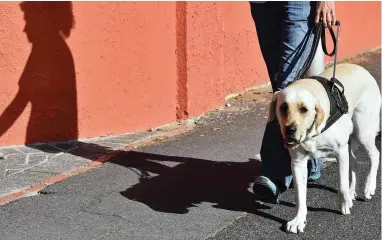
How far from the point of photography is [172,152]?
6496 mm

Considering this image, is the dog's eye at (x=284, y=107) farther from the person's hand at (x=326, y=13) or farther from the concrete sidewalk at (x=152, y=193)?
the person's hand at (x=326, y=13)

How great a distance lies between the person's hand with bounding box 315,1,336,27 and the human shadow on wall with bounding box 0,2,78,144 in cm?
237

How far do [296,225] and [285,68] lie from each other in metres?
1.17

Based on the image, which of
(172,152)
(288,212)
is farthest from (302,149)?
(172,152)

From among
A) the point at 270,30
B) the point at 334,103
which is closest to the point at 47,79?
the point at 270,30

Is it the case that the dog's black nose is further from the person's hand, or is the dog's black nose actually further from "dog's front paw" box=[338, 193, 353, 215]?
the person's hand

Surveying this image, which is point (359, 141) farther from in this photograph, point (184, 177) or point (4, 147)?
point (4, 147)

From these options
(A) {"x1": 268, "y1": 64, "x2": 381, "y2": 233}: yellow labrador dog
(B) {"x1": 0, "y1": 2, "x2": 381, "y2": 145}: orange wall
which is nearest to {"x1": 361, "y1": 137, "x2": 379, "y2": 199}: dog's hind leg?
(A) {"x1": 268, "y1": 64, "x2": 381, "y2": 233}: yellow labrador dog

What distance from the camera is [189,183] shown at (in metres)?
5.63

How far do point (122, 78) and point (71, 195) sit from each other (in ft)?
6.08

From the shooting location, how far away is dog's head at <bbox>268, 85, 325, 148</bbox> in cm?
436

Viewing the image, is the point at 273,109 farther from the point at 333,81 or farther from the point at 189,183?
the point at 189,183

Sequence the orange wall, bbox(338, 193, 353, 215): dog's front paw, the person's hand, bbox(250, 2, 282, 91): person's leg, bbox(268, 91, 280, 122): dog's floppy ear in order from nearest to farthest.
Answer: bbox(268, 91, 280, 122): dog's floppy ear
bbox(338, 193, 353, 215): dog's front paw
the person's hand
bbox(250, 2, 282, 91): person's leg
the orange wall

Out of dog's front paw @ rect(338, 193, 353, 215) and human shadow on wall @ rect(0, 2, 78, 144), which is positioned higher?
human shadow on wall @ rect(0, 2, 78, 144)
